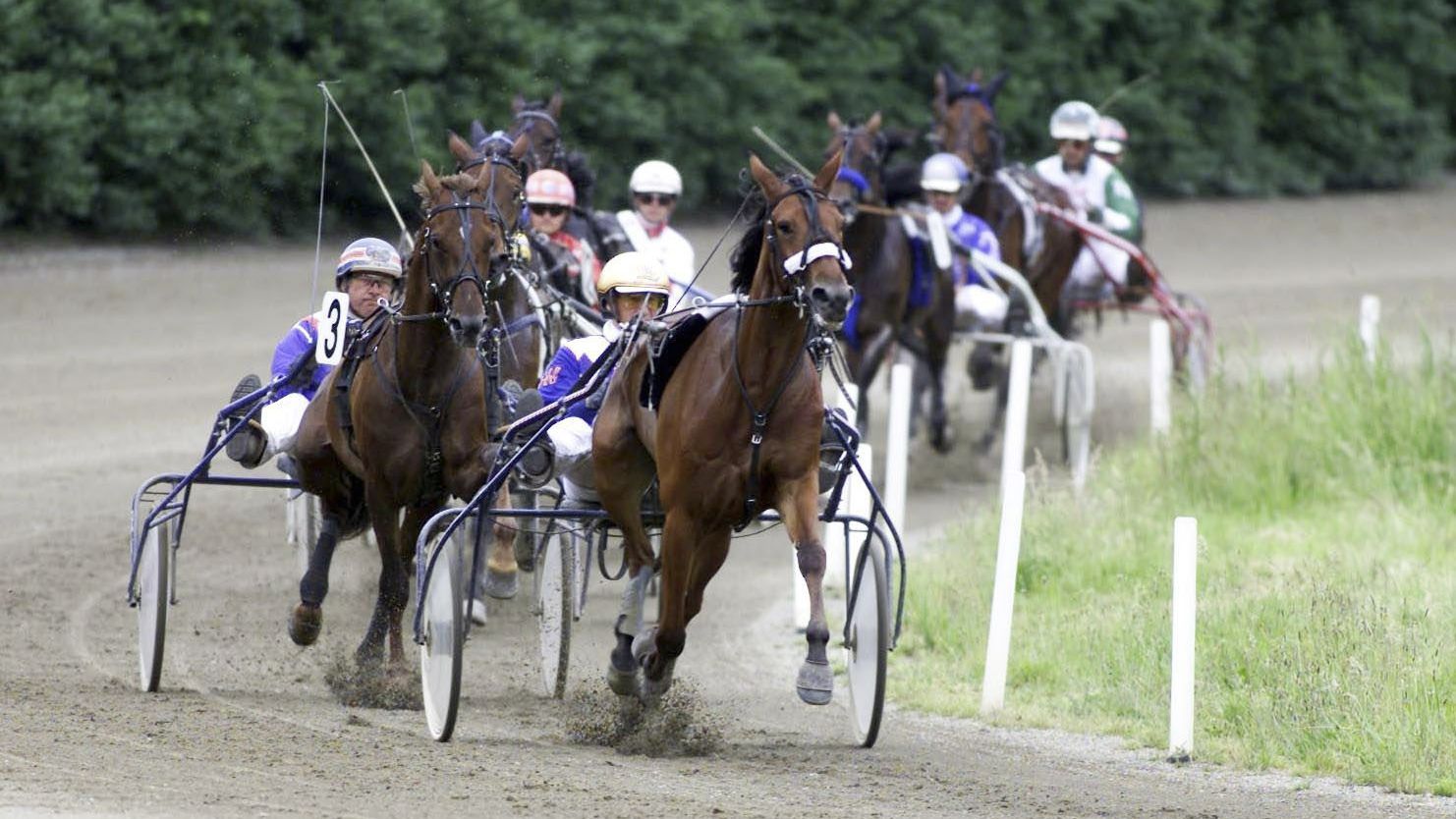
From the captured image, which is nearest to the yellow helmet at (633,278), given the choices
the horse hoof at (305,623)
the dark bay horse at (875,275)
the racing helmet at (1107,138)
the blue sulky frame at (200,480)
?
the blue sulky frame at (200,480)

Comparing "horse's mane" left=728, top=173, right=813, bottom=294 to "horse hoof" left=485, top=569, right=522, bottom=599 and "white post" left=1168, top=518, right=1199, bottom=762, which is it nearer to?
"white post" left=1168, top=518, right=1199, bottom=762

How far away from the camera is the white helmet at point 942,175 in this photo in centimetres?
1327

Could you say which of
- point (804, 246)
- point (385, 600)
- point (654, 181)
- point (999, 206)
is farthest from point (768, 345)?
point (999, 206)

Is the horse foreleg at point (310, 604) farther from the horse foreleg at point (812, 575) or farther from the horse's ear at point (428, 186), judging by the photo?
the horse foreleg at point (812, 575)

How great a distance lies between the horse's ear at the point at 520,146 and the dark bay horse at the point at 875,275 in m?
2.45

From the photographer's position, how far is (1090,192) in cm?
1512

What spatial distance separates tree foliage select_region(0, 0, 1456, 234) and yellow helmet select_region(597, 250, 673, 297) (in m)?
6.43

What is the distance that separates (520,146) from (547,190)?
118 cm

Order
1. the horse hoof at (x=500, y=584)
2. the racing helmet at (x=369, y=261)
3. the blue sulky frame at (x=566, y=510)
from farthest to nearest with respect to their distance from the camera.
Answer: the horse hoof at (x=500, y=584)
the racing helmet at (x=369, y=261)
the blue sulky frame at (x=566, y=510)

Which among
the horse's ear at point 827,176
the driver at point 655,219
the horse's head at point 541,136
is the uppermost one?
the horse's head at point 541,136

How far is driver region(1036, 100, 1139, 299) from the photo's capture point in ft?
48.0

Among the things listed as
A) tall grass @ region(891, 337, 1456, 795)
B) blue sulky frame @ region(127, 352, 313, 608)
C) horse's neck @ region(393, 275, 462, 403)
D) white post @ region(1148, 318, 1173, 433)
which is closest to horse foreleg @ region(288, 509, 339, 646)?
blue sulky frame @ region(127, 352, 313, 608)

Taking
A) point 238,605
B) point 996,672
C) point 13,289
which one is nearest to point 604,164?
point 13,289

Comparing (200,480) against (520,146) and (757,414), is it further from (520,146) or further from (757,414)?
(757,414)
